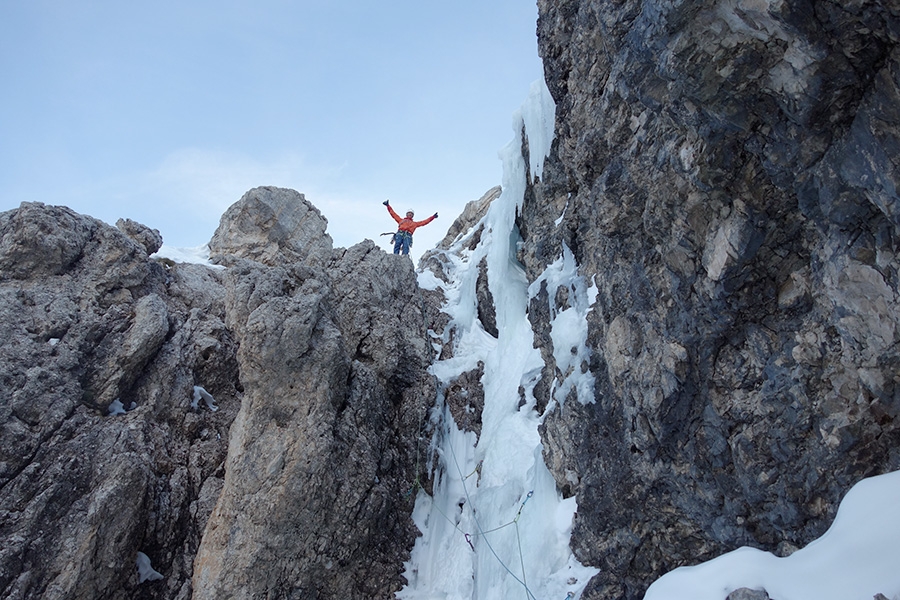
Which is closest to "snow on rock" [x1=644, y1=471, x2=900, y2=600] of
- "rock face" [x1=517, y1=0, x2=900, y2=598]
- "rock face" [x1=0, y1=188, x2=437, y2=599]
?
"rock face" [x1=517, y1=0, x2=900, y2=598]

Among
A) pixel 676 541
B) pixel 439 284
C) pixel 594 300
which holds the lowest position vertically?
pixel 676 541

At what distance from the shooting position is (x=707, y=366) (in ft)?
18.8

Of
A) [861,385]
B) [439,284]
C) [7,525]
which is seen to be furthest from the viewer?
[439,284]

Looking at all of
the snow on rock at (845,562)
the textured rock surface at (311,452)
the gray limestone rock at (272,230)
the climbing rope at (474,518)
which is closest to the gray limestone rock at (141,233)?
the textured rock surface at (311,452)

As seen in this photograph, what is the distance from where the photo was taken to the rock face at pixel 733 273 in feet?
13.1

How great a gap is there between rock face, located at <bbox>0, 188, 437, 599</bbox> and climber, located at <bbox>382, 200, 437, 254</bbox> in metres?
4.50

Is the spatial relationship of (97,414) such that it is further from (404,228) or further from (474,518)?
(404,228)

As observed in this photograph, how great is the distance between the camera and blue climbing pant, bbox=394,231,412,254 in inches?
659

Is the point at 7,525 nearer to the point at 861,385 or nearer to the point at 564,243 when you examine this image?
the point at 564,243

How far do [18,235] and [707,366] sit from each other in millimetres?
12551

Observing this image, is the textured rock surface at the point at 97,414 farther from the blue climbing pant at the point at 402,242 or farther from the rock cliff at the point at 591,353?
the blue climbing pant at the point at 402,242

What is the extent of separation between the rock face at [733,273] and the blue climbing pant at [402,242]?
31.0ft

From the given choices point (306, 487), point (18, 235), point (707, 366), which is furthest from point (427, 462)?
point (18, 235)

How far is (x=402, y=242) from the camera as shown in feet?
54.9
